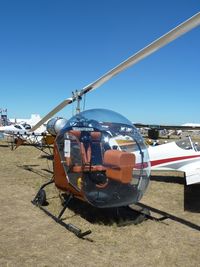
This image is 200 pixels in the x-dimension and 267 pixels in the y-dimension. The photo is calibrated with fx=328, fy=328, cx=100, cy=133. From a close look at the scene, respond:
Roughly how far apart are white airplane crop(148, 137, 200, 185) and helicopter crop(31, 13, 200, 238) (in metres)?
4.18

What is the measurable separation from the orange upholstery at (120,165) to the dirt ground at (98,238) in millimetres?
999

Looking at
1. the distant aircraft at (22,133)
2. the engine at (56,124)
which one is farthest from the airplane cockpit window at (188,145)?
the distant aircraft at (22,133)

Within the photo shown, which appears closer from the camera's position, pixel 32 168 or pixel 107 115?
pixel 107 115

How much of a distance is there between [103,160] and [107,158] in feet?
0.35

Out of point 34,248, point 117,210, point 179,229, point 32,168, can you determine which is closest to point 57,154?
point 117,210

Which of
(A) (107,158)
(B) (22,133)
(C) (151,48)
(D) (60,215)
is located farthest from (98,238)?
(B) (22,133)

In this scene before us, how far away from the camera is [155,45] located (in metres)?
4.56

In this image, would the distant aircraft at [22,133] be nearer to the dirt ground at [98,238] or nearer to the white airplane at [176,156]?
the white airplane at [176,156]

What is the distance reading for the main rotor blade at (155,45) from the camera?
382 centimetres

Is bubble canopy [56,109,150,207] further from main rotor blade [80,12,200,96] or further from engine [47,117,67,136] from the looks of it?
engine [47,117,67,136]

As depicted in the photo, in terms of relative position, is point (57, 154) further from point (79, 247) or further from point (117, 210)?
point (79, 247)

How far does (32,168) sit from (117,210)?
740cm

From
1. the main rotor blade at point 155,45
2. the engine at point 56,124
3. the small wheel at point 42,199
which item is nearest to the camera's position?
the main rotor blade at point 155,45

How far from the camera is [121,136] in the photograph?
6.29m
